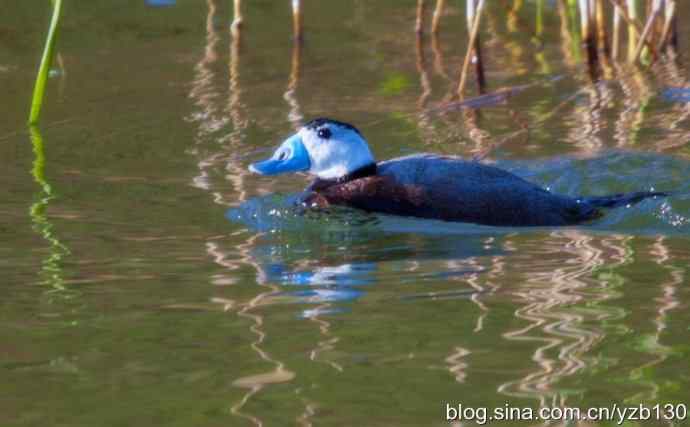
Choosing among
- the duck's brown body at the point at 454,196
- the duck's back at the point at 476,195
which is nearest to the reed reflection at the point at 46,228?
the duck's brown body at the point at 454,196

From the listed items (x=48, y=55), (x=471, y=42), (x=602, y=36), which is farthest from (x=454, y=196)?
(x=602, y=36)

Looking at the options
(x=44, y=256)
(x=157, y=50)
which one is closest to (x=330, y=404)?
(x=44, y=256)

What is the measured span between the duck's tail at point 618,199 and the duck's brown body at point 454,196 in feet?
0.26

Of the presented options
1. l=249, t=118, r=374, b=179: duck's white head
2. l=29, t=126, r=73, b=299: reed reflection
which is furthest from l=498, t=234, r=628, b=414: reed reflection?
l=29, t=126, r=73, b=299: reed reflection

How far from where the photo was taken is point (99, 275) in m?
5.88

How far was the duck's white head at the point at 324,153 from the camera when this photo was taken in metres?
7.42

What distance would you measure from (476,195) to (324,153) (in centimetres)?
Answer: 89

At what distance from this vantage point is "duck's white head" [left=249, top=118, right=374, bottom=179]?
24.3 ft

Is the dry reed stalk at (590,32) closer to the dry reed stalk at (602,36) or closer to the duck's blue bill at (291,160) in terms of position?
the dry reed stalk at (602,36)

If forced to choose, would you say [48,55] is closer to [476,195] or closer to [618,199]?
[476,195]

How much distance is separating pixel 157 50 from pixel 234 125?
2935 mm

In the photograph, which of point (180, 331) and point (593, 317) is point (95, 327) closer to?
point (180, 331)

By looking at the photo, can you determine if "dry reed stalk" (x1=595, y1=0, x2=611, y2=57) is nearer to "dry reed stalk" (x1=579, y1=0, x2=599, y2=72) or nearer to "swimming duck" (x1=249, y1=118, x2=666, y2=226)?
"dry reed stalk" (x1=579, y1=0, x2=599, y2=72)

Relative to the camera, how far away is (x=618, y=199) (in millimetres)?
7469
